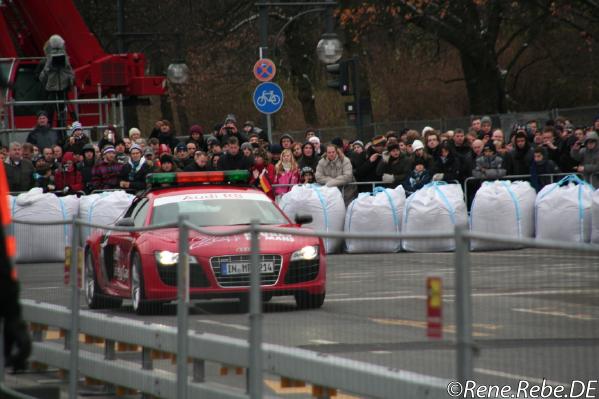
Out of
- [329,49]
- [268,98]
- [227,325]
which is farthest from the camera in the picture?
[329,49]

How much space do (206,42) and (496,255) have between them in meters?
45.6

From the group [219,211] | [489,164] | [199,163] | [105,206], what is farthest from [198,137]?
[219,211]

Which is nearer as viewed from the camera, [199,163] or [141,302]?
[141,302]

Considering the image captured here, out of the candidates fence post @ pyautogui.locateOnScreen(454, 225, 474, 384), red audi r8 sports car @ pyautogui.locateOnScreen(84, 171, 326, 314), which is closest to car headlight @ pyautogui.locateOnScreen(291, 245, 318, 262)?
red audi r8 sports car @ pyautogui.locateOnScreen(84, 171, 326, 314)

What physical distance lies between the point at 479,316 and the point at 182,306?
9.59ft

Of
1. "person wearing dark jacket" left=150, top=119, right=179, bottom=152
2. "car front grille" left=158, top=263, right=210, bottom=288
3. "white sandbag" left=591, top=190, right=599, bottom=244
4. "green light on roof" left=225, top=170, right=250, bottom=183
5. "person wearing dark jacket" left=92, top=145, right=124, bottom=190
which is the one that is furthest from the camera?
"person wearing dark jacket" left=150, top=119, right=179, bottom=152

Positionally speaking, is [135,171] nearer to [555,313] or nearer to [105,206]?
[105,206]

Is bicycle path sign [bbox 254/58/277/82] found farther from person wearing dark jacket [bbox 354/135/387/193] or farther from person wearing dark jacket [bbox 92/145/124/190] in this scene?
person wearing dark jacket [bbox 92/145/124/190]

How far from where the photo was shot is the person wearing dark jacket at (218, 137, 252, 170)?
23875 millimetres

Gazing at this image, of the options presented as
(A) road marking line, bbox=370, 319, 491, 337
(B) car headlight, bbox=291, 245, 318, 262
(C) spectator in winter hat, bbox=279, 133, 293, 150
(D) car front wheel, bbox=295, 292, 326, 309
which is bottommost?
(A) road marking line, bbox=370, 319, 491, 337

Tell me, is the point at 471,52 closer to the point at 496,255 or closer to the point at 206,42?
the point at 206,42

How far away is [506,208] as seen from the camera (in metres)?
22.7

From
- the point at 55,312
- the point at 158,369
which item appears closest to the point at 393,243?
the point at 158,369

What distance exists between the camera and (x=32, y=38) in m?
34.1
